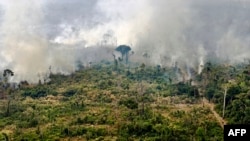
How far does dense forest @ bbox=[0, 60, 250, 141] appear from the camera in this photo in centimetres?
7294

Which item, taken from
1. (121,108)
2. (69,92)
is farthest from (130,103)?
(69,92)

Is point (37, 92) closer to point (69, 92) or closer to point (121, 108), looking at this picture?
point (69, 92)

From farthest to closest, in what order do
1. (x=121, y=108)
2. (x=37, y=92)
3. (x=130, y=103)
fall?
(x=37, y=92) → (x=130, y=103) → (x=121, y=108)

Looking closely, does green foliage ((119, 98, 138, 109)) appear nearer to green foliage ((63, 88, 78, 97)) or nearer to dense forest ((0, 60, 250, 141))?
dense forest ((0, 60, 250, 141))

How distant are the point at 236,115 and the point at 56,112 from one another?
4269 cm

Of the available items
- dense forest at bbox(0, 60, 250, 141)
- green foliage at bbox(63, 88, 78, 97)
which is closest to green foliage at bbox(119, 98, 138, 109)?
dense forest at bbox(0, 60, 250, 141)

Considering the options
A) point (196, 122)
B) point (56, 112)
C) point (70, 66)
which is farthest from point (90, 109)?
point (70, 66)

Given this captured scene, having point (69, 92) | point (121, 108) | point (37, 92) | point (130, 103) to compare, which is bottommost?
point (121, 108)

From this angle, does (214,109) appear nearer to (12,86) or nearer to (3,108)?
(3,108)

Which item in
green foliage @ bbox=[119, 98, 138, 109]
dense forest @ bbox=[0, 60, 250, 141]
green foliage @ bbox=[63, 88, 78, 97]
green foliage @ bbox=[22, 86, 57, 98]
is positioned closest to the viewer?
dense forest @ bbox=[0, 60, 250, 141]

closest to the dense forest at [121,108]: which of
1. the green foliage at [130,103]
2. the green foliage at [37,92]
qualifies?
the green foliage at [37,92]

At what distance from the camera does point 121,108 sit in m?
94.2

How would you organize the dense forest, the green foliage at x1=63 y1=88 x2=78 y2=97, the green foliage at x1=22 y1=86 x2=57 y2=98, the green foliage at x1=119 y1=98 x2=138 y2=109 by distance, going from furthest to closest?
the green foliage at x1=63 y1=88 x2=78 y2=97 → the green foliage at x1=22 y1=86 x2=57 y2=98 → the green foliage at x1=119 y1=98 x2=138 y2=109 → the dense forest

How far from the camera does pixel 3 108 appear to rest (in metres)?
102
